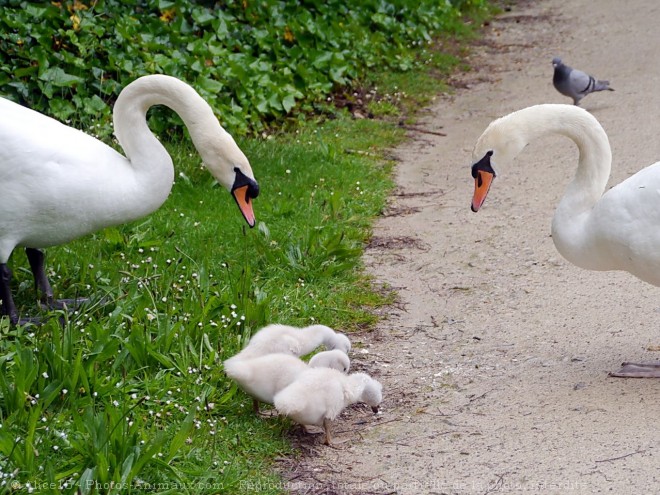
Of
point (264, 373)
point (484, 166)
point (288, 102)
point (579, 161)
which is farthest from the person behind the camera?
point (288, 102)

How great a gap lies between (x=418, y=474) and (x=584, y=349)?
1.43 meters

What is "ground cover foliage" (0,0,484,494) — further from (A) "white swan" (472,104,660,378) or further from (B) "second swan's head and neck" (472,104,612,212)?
(A) "white swan" (472,104,660,378)

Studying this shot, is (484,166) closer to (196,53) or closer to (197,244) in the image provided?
(197,244)

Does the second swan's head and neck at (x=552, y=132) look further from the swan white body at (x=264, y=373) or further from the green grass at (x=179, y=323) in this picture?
the swan white body at (x=264, y=373)

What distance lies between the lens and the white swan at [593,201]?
4.24 m

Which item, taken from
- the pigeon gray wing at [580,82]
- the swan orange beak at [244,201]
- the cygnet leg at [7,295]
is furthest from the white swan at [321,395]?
the pigeon gray wing at [580,82]

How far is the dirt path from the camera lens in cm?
388

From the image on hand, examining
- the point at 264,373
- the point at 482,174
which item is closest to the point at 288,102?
the point at 482,174

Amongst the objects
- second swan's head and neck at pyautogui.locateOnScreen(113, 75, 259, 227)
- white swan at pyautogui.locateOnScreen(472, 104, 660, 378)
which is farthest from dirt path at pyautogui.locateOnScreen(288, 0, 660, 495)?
second swan's head and neck at pyautogui.locateOnScreen(113, 75, 259, 227)

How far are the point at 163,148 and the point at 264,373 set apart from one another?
4.85ft

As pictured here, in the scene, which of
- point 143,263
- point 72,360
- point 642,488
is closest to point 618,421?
point 642,488

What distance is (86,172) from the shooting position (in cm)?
479

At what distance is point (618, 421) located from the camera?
4125mm

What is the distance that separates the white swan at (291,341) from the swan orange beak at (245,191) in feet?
2.27
